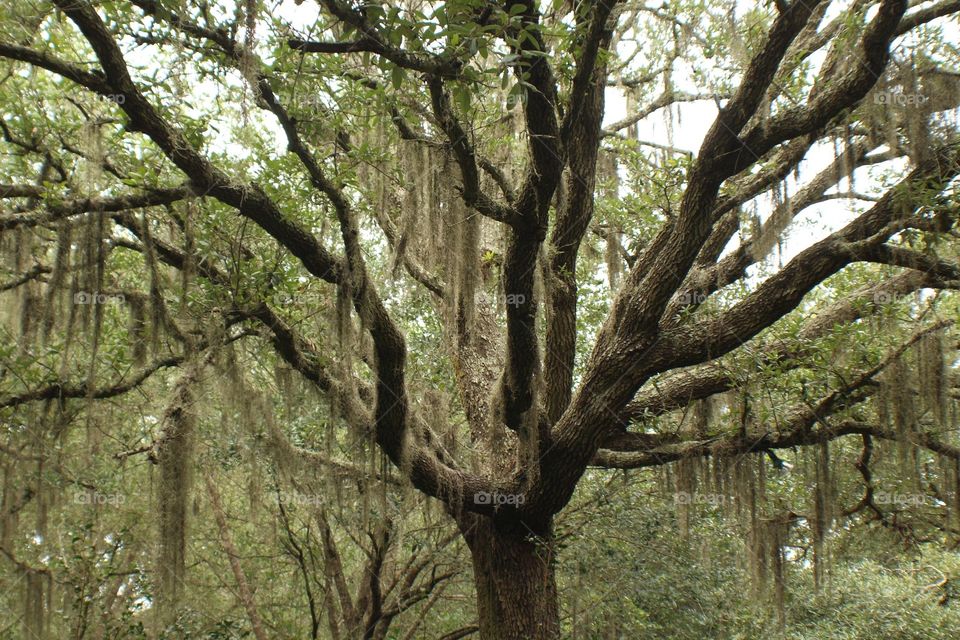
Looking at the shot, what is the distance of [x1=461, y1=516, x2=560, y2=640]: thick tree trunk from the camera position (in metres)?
4.89

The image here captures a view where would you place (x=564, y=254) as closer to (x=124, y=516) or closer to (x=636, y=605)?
(x=636, y=605)

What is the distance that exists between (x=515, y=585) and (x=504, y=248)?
2376mm

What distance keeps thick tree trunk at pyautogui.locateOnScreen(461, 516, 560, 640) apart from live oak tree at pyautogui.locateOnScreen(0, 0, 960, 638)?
2cm

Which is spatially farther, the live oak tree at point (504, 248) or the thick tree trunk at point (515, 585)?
the thick tree trunk at point (515, 585)

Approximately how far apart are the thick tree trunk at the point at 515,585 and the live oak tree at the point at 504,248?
0.02 metres

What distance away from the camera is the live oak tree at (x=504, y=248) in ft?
11.8

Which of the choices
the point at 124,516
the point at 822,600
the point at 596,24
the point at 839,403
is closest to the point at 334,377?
the point at 596,24

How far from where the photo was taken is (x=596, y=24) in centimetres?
330

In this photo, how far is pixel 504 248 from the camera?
15.6ft

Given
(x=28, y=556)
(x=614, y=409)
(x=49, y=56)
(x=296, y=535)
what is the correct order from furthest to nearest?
(x=296, y=535) → (x=28, y=556) → (x=614, y=409) → (x=49, y=56)

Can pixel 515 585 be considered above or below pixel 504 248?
below

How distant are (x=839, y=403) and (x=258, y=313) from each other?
374 centimetres

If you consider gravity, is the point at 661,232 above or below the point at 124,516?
above

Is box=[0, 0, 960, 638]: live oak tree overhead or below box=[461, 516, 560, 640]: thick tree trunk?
overhead
